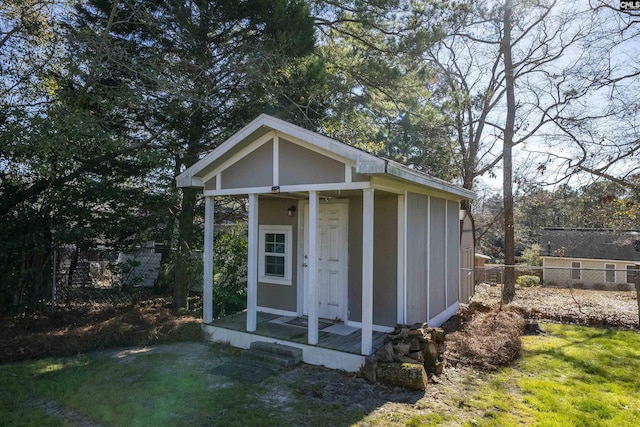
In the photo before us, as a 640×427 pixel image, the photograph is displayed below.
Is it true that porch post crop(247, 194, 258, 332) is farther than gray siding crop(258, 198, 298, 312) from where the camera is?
No

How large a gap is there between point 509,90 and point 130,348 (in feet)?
46.6

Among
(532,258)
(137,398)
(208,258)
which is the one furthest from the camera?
(532,258)

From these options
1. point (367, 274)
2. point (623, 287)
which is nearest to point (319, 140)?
point (367, 274)

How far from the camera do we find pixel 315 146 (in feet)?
17.9

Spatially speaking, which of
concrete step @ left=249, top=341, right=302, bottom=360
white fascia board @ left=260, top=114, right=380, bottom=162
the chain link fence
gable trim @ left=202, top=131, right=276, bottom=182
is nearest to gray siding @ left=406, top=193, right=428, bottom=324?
white fascia board @ left=260, top=114, right=380, bottom=162

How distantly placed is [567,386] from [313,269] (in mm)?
3535

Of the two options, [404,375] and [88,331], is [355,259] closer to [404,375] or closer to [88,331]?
[404,375]

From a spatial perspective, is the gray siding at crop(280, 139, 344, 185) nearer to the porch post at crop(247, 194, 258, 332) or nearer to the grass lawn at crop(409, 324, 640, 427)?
the porch post at crop(247, 194, 258, 332)

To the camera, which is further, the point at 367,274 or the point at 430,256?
the point at 430,256

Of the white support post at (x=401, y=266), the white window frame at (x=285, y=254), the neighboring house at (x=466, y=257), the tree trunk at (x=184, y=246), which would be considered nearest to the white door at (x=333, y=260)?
the white window frame at (x=285, y=254)

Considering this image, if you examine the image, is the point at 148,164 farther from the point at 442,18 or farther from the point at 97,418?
the point at 442,18

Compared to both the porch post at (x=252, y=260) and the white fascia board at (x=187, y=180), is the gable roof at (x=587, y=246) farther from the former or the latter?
the white fascia board at (x=187, y=180)

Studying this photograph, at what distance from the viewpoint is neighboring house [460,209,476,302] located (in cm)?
992

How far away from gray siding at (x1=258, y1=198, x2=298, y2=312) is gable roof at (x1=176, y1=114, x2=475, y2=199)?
56.4 inches
